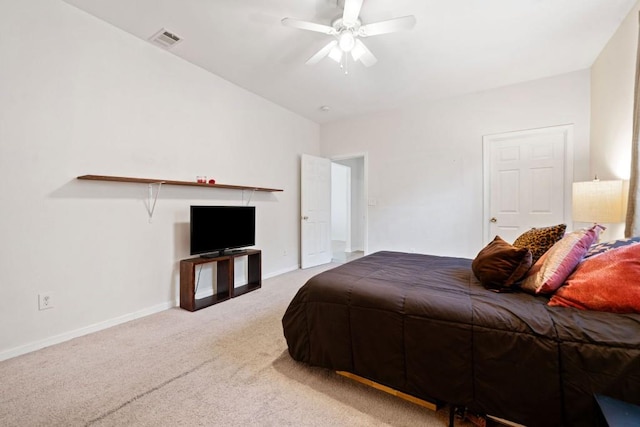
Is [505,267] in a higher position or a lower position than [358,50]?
lower

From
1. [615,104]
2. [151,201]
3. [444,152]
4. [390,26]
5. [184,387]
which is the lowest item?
[184,387]

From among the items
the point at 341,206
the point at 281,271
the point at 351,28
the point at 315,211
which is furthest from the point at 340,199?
the point at 351,28

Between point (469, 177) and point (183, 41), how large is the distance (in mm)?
3910

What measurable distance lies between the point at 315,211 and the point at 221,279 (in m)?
2.17

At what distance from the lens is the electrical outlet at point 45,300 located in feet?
6.78

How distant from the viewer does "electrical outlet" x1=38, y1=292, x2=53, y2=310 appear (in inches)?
81.4

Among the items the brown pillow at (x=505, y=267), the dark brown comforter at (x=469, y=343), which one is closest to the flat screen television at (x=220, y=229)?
the dark brown comforter at (x=469, y=343)

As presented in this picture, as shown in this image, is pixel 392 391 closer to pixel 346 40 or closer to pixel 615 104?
pixel 346 40

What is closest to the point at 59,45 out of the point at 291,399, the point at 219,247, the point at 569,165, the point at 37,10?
the point at 37,10

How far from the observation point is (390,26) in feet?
6.67

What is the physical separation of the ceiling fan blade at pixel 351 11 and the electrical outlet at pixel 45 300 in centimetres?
315

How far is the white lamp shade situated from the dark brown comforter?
1.43 m

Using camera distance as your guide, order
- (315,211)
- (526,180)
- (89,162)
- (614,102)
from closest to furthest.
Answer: (89,162) < (614,102) < (526,180) < (315,211)

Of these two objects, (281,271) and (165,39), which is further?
(281,271)
